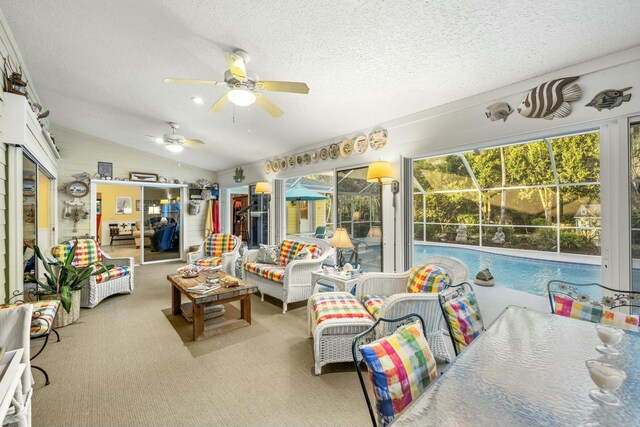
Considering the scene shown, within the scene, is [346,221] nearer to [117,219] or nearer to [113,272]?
[113,272]

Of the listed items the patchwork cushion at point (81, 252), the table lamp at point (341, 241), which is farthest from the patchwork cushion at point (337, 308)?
the patchwork cushion at point (81, 252)

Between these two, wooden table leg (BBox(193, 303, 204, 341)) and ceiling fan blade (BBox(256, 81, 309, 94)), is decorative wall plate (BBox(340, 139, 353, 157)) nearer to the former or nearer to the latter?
ceiling fan blade (BBox(256, 81, 309, 94))

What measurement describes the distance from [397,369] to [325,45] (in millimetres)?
2368

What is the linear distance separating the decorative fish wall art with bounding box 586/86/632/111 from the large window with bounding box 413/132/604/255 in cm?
229

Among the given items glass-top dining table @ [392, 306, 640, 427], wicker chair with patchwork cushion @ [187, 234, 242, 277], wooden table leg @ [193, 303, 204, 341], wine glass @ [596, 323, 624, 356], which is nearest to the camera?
glass-top dining table @ [392, 306, 640, 427]

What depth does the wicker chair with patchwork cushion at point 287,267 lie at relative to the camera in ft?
11.9

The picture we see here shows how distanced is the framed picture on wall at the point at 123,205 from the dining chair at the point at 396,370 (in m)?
10.6

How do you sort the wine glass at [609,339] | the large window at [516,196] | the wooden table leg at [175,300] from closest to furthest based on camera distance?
the wine glass at [609,339]
the wooden table leg at [175,300]
the large window at [516,196]

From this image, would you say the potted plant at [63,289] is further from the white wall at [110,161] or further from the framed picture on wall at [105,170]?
the framed picture on wall at [105,170]

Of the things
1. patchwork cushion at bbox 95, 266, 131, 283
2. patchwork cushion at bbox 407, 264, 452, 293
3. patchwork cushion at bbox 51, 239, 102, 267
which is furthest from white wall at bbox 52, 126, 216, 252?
patchwork cushion at bbox 407, 264, 452, 293

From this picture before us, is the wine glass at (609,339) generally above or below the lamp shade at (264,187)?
below

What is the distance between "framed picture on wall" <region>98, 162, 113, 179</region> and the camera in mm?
6203

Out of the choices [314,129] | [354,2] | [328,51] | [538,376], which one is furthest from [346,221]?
[538,376]

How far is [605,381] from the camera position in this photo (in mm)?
921
